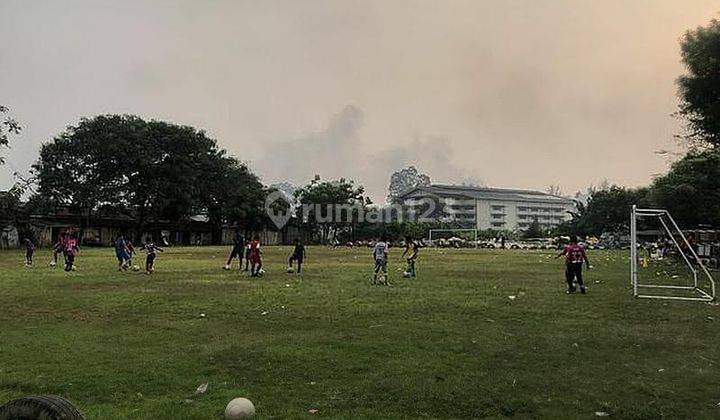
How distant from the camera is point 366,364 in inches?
345

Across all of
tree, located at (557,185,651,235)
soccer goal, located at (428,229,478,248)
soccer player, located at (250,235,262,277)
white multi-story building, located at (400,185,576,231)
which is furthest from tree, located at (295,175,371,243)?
soccer player, located at (250,235,262,277)

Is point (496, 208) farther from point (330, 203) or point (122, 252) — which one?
point (122, 252)

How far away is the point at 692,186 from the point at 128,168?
56.2m

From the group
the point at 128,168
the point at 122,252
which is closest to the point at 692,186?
the point at 122,252

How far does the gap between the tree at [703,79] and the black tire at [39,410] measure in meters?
29.2

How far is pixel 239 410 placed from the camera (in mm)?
6336

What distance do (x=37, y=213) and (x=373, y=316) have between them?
203 ft

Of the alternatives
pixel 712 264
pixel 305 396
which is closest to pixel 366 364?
pixel 305 396

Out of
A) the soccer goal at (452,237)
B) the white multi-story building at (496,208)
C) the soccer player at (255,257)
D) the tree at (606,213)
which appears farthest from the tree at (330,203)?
the soccer player at (255,257)

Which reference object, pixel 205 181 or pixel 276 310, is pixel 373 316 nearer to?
pixel 276 310

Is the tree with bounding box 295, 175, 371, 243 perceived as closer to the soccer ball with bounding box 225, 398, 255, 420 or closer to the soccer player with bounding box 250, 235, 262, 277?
the soccer player with bounding box 250, 235, 262, 277

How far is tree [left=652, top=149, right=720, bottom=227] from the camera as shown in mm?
27797

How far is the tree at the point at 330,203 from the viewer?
9019 centimetres

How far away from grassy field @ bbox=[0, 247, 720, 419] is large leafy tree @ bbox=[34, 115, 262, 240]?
51416 mm
